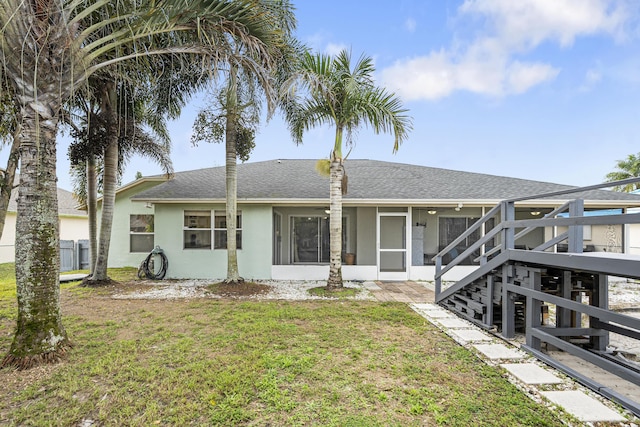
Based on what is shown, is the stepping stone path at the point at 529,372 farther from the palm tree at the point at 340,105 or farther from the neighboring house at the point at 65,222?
the neighboring house at the point at 65,222

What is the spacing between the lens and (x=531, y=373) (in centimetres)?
343

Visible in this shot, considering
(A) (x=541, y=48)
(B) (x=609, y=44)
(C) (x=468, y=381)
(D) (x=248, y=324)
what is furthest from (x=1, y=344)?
(B) (x=609, y=44)

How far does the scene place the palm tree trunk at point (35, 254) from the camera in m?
3.55

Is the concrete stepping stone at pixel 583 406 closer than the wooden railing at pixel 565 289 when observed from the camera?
Yes

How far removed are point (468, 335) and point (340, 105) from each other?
5912mm

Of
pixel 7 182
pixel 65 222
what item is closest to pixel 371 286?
pixel 7 182

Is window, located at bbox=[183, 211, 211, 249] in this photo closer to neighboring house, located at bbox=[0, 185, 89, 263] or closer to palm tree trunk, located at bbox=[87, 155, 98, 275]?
palm tree trunk, located at bbox=[87, 155, 98, 275]

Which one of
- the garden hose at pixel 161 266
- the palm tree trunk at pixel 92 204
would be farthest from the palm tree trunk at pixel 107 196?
the garden hose at pixel 161 266

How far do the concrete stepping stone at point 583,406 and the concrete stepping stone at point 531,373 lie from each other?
0.22 m

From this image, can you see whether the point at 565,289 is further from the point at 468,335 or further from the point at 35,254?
the point at 35,254

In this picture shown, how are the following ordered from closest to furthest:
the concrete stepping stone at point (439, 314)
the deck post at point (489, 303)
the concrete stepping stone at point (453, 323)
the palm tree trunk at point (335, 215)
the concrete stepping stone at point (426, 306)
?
1. the deck post at point (489, 303)
2. the concrete stepping stone at point (453, 323)
3. the concrete stepping stone at point (439, 314)
4. the concrete stepping stone at point (426, 306)
5. the palm tree trunk at point (335, 215)

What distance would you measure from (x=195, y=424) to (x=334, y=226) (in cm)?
578

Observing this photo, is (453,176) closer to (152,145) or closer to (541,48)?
(541,48)

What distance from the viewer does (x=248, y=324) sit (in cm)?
518
